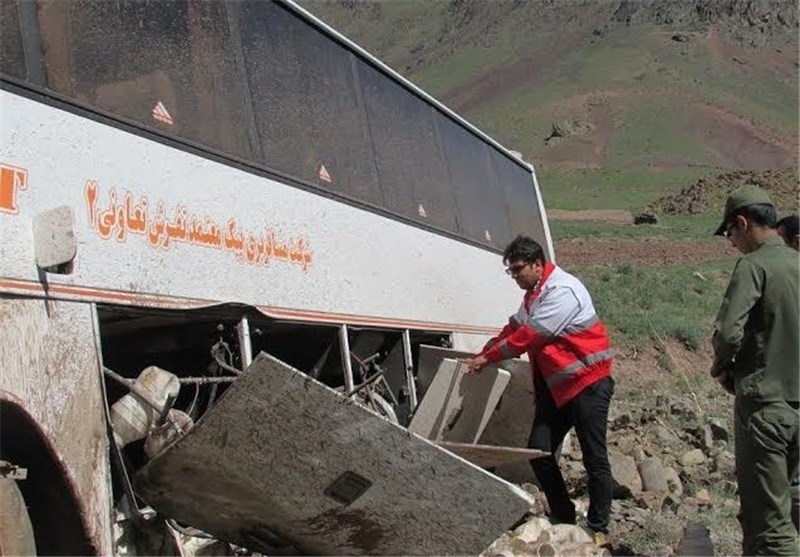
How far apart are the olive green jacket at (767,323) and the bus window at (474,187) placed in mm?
4574

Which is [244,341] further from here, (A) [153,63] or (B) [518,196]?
(B) [518,196]

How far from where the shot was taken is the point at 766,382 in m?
4.79

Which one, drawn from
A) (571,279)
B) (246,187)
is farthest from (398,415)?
(246,187)

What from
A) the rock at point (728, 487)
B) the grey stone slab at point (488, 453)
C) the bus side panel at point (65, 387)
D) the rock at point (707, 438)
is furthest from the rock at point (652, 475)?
the bus side panel at point (65, 387)

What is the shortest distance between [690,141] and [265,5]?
210 feet

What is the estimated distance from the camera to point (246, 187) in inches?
202

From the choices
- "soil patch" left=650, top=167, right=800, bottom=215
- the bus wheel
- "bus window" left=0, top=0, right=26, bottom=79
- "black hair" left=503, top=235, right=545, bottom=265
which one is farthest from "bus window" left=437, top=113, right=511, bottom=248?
"soil patch" left=650, top=167, right=800, bottom=215

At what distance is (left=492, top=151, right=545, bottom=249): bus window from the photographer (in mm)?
11438

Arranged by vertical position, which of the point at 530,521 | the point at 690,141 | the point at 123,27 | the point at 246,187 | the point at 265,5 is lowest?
the point at 530,521

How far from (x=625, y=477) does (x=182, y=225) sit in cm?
468

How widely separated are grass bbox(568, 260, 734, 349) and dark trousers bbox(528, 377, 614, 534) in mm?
11864

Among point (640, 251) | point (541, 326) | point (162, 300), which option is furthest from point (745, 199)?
point (640, 251)

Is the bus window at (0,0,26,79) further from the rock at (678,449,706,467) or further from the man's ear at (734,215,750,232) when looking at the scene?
the rock at (678,449,706,467)

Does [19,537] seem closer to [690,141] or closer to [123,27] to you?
[123,27]
